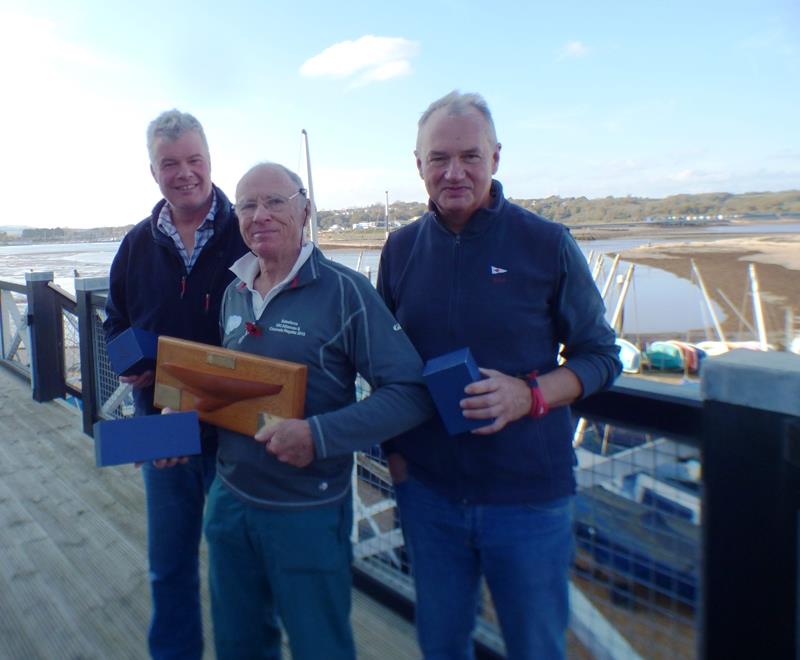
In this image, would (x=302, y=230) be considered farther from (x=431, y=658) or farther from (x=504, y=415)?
(x=431, y=658)

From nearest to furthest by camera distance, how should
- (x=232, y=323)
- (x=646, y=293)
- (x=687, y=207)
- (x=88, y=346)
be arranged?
(x=232, y=323)
(x=88, y=346)
(x=646, y=293)
(x=687, y=207)

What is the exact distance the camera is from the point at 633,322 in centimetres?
3647

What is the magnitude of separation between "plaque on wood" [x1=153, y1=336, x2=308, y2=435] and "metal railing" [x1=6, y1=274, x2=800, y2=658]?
0.73 metres

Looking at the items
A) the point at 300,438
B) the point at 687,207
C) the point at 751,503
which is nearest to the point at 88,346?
the point at 300,438

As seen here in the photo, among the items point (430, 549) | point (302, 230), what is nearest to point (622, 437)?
point (430, 549)

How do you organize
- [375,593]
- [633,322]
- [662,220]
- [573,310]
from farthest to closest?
[662,220] < [633,322] < [375,593] < [573,310]

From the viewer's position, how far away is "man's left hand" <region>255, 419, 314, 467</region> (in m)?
1.37

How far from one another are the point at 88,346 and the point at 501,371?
3.81m

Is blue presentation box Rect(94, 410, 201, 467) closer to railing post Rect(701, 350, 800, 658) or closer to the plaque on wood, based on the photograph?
the plaque on wood

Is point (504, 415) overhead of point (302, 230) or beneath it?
beneath

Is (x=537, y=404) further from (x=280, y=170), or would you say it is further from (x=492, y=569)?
(x=280, y=170)

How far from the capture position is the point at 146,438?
151 cm

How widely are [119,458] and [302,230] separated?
0.70 m

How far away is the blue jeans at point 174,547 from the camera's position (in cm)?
192
